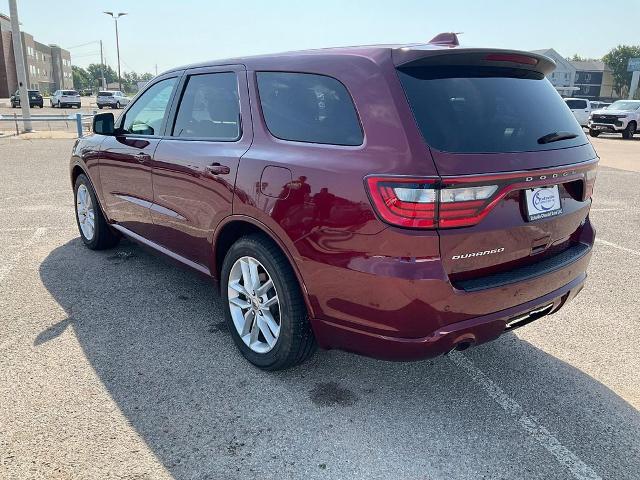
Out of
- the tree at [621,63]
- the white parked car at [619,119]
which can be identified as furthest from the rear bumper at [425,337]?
the tree at [621,63]

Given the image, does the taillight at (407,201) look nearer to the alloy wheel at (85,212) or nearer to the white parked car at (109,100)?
the alloy wheel at (85,212)

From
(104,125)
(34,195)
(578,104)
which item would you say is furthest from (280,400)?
(578,104)

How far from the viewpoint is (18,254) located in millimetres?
5223

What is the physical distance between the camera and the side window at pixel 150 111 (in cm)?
400

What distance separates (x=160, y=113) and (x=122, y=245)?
6.81 feet

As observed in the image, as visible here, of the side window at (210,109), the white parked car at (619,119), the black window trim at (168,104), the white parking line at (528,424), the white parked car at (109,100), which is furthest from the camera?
the white parked car at (109,100)

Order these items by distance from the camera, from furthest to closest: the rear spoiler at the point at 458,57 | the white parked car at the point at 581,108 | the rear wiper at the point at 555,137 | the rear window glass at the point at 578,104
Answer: the rear window glass at the point at 578,104 → the white parked car at the point at 581,108 → the rear wiper at the point at 555,137 → the rear spoiler at the point at 458,57

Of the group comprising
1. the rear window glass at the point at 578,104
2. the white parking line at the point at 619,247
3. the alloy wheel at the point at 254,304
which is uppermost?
the rear window glass at the point at 578,104

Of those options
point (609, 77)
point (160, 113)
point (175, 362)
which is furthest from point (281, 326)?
point (609, 77)

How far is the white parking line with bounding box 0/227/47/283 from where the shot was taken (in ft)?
15.4

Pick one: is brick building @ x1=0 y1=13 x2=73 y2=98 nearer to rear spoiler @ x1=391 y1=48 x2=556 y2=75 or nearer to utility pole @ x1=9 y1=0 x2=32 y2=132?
utility pole @ x1=9 y1=0 x2=32 y2=132

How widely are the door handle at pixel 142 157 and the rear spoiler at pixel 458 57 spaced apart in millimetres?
2231

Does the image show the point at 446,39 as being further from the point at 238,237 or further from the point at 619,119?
the point at 619,119

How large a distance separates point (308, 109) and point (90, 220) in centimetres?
345
